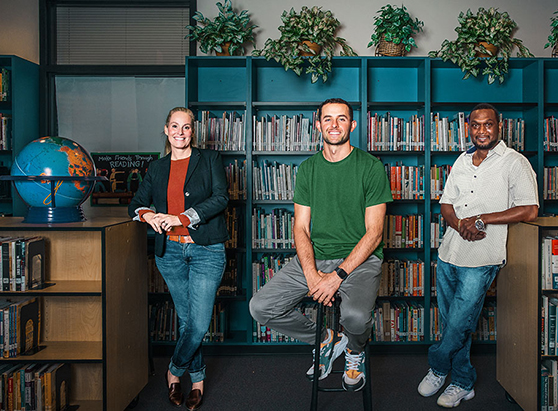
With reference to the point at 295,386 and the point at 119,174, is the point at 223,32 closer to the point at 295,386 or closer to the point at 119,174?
the point at 119,174

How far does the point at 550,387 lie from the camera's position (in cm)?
223

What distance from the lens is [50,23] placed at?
3.81 meters

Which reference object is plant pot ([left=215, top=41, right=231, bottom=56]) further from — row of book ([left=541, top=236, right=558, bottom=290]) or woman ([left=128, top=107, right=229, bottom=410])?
row of book ([left=541, top=236, right=558, bottom=290])

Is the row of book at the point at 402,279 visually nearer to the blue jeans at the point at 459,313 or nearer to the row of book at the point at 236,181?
the blue jeans at the point at 459,313

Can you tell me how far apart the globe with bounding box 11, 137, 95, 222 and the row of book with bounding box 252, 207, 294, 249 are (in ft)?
4.87

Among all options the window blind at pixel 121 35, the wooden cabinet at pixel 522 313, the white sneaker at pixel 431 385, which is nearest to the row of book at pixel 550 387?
the wooden cabinet at pixel 522 313

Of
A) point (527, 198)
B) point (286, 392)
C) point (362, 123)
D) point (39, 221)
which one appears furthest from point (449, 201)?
point (39, 221)

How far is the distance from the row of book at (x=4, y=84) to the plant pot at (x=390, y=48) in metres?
3.10

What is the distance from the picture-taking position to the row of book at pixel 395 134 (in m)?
3.35

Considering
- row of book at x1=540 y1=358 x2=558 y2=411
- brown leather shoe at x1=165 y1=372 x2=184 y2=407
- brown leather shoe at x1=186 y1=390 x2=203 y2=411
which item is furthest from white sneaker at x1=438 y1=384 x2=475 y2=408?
brown leather shoe at x1=165 y1=372 x2=184 y2=407

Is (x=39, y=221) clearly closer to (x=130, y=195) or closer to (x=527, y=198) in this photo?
(x=130, y=195)

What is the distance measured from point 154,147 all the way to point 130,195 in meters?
0.48

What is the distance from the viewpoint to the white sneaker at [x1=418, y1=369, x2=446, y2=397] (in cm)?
259

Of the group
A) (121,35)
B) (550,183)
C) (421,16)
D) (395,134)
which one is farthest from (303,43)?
(550,183)
